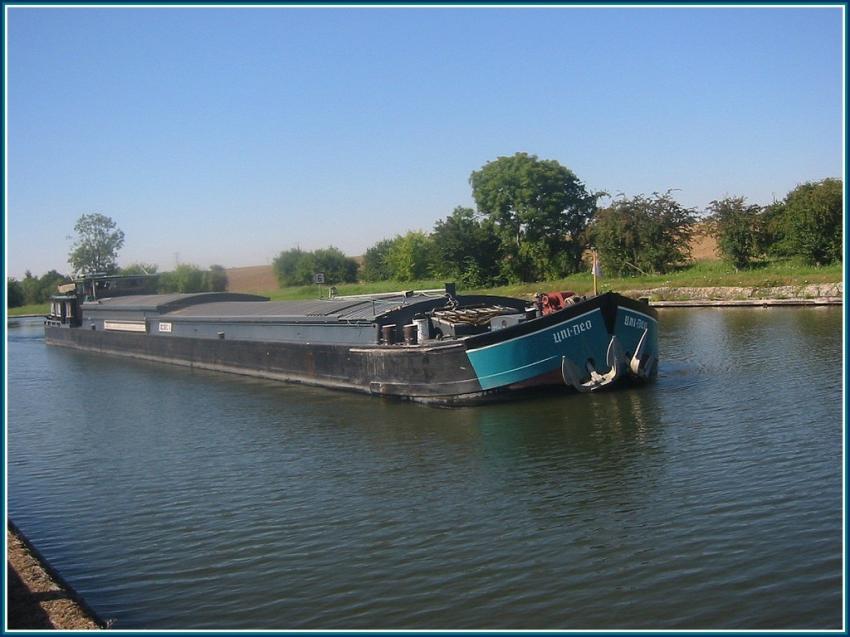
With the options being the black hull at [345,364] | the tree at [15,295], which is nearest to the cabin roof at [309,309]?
the black hull at [345,364]

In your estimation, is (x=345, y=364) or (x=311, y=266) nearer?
(x=345, y=364)

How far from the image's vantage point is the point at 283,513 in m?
11.1

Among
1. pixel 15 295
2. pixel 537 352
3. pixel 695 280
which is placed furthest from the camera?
pixel 15 295

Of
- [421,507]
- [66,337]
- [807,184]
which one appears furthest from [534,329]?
[66,337]

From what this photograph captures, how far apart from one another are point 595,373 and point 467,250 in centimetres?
3555

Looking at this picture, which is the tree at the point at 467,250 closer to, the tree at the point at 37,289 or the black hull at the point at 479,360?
the black hull at the point at 479,360

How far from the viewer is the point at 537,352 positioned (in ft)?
54.7

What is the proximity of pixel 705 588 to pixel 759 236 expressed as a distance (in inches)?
1477

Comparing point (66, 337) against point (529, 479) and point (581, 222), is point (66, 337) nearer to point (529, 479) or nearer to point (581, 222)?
point (581, 222)

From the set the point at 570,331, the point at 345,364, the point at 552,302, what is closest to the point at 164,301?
the point at 345,364

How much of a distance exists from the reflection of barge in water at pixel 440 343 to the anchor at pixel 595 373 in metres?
0.02

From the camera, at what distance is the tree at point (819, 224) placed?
37906 millimetres

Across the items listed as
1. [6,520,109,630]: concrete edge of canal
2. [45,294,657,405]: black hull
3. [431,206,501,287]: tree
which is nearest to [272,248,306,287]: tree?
[431,206,501,287]: tree

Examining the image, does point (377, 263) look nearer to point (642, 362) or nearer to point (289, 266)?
point (289, 266)
